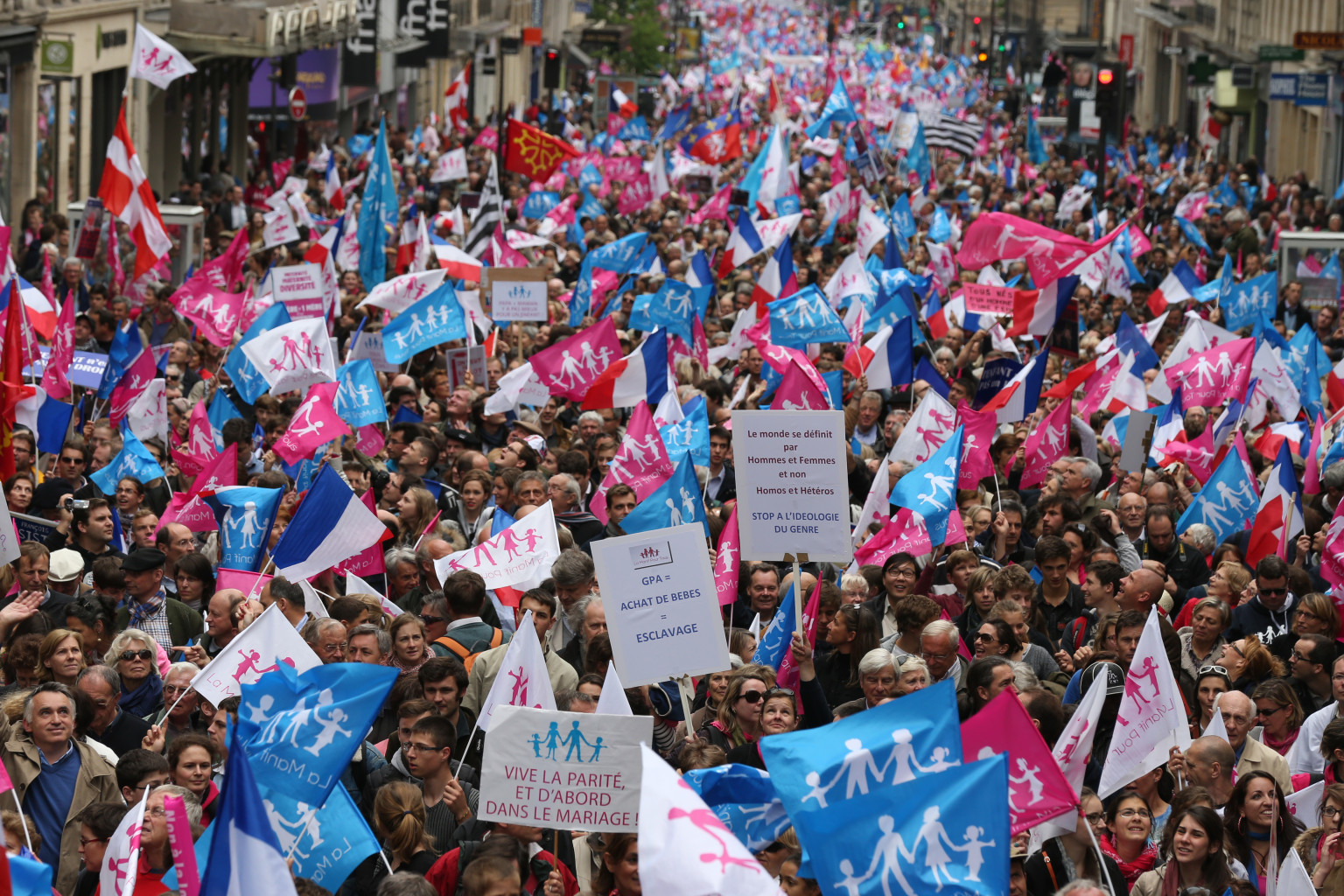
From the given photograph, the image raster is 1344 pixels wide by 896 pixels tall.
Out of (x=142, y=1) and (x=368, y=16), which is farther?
(x=368, y=16)

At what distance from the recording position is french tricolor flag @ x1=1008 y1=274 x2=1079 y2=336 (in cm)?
1825

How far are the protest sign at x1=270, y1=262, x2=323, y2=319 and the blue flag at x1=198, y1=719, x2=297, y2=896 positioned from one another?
41.1 feet

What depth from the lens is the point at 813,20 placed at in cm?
16075

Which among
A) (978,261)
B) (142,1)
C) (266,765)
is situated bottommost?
(266,765)

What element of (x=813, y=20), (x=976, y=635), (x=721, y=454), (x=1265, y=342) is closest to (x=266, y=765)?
(x=976, y=635)

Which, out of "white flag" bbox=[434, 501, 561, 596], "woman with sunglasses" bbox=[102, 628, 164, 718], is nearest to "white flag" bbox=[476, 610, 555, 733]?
"woman with sunglasses" bbox=[102, 628, 164, 718]

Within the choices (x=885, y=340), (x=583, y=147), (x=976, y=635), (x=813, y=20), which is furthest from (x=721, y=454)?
(x=813, y=20)

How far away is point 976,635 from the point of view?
916 cm

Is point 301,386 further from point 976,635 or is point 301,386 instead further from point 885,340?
point 976,635

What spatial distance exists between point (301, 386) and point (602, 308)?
23.0ft

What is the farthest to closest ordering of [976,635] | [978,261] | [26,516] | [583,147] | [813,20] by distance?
[813,20] < [583,147] < [978,261] < [26,516] < [976,635]

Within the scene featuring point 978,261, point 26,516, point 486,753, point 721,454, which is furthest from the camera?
point 978,261

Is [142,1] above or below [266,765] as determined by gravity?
above

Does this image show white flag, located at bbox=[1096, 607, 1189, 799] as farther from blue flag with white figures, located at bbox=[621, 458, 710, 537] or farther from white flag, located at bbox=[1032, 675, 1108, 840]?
blue flag with white figures, located at bbox=[621, 458, 710, 537]
